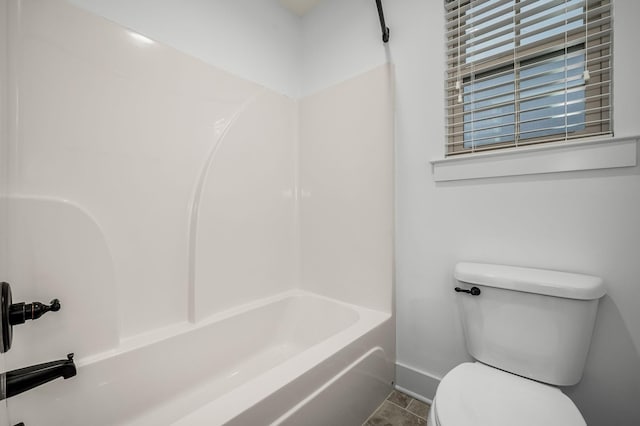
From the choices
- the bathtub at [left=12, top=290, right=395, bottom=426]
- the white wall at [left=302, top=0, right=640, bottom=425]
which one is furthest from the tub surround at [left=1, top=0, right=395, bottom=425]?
the white wall at [left=302, top=0, right=640, bottom=425]

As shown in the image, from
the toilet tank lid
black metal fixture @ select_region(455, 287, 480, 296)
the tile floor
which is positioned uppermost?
the toilet tank lid

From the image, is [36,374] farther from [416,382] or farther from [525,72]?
[525,72]

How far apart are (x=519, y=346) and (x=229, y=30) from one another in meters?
2.18

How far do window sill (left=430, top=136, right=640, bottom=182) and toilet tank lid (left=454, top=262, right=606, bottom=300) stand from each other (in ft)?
1.39

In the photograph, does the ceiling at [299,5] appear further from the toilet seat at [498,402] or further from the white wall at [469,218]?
the toilet seat at [498,402]

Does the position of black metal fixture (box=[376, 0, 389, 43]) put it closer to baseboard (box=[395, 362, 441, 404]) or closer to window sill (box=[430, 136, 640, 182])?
window sill (box=[430, 136, 640, 182])

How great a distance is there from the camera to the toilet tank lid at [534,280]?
0.96 m

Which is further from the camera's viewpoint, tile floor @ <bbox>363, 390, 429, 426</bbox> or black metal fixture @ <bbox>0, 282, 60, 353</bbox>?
tile floor @ <bbox>363, 390, 429, 426</bbox>

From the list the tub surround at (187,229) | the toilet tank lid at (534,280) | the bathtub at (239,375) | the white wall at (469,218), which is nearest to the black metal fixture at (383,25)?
the white wall at (469,218)

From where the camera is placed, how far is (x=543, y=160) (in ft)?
3.74

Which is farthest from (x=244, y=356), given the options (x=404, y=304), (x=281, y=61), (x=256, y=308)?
(x=281, y=61)

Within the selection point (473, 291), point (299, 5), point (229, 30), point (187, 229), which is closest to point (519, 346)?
point (473, 291)

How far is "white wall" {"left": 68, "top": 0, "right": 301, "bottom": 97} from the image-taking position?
1281 millimetres

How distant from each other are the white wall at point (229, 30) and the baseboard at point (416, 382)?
6.48 feet
